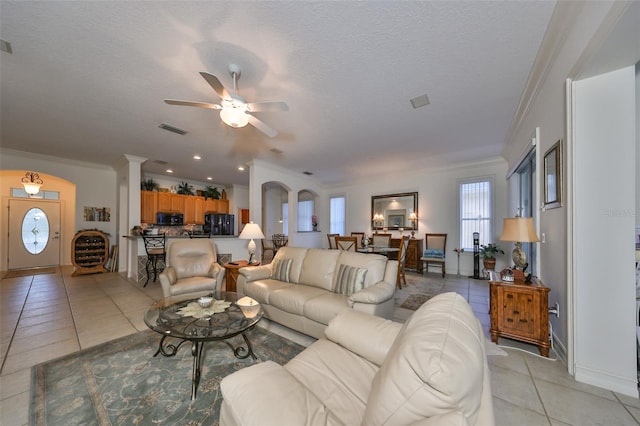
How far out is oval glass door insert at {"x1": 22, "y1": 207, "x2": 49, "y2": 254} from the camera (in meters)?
6.14

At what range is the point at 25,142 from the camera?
13.9 ft

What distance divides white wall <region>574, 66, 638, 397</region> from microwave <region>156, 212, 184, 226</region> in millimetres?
8138

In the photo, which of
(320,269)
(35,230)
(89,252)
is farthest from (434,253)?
(35,230)

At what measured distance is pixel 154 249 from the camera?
4.82 metres

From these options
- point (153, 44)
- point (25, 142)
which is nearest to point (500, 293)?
point (153, 44)

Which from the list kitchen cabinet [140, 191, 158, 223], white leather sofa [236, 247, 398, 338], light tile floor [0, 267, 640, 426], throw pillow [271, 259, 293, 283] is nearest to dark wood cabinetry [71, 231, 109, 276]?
light tile floor [0, 267, 640, 426]

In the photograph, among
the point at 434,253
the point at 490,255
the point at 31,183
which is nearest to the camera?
the point at 490,255

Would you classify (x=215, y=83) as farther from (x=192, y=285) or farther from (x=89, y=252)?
(x=89, y=252)

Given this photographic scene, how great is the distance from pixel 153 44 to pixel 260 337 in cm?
289

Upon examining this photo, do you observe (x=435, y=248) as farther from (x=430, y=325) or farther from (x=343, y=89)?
(x=430, y=325)

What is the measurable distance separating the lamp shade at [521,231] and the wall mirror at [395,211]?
3852 mm

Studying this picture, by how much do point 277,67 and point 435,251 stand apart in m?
5.11

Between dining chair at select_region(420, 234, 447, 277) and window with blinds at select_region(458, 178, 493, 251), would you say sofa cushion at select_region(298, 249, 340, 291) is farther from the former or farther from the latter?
window with blinds at select_region(458, 178, 493, 251)

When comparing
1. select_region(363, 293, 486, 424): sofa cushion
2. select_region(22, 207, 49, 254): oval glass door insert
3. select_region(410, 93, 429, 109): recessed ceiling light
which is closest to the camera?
select_region(363, 293, 486, 424): sofa cushion
